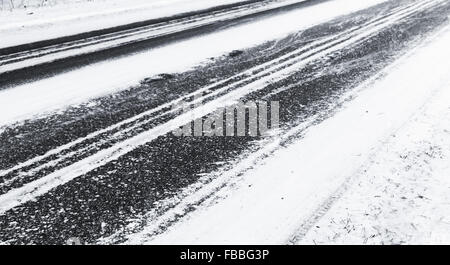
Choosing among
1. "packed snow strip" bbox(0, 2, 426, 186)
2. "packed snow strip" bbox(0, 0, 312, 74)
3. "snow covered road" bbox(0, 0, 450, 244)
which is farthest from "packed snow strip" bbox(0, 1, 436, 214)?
"packed snow strip" bbox(0, 0, 312, 74)

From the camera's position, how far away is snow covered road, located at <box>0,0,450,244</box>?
139 inches

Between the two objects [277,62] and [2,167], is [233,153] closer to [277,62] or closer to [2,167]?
[2,167]

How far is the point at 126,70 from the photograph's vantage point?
726 cm

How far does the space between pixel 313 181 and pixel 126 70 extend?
432 cm

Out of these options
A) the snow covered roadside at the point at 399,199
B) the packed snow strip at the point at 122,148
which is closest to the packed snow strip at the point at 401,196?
the snow covered roadside at the point at 399,199

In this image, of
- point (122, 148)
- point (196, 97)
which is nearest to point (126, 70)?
point (196, 97)

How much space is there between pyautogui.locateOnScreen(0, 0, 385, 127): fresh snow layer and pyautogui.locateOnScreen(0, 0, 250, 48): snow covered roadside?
2602 mm

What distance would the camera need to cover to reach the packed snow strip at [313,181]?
347cm

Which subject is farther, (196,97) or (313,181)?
(196,97)

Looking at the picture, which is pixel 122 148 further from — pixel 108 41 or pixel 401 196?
pixel 108 41

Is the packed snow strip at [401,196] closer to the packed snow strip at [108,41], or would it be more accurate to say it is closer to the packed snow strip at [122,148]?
the packed snow strip at [122,148]

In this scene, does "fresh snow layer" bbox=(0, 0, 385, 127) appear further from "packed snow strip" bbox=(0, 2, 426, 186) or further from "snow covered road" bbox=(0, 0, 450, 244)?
"packed snow strip" bbox=(0, 2, 426, 186)

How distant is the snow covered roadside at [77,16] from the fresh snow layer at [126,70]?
102 inches
